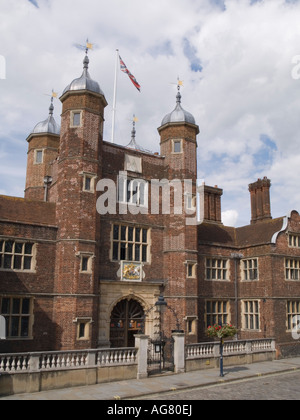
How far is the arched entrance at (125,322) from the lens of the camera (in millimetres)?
19606

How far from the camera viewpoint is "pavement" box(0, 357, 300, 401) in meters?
12.9

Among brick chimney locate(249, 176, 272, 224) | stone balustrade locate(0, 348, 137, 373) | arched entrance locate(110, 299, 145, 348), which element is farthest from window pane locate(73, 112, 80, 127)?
brick chimney locate(249, 176, 272, 224)

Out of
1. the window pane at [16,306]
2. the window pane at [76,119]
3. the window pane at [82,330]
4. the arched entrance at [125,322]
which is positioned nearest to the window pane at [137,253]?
the arched entrance at [125,322]

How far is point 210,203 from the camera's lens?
1228 inches

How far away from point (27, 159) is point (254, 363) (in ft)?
64.3

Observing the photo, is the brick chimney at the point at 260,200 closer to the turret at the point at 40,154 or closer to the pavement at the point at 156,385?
the pavement at the point at 156,385

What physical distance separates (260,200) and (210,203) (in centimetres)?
386

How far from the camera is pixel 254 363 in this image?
65.8 feet

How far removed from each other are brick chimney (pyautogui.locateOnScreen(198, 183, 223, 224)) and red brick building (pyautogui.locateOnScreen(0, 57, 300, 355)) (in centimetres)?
390

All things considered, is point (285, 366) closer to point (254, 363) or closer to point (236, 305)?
point (254, 363)

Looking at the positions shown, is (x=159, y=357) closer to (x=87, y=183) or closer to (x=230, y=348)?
(x=230, y=348)

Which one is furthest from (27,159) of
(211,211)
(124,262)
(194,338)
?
(194,338)

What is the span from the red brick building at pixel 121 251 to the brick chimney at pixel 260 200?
3.59 m

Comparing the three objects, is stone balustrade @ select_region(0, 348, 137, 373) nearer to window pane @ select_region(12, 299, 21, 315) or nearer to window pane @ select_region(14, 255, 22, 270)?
window pane @ select_region(12, 299, 21, 315)
